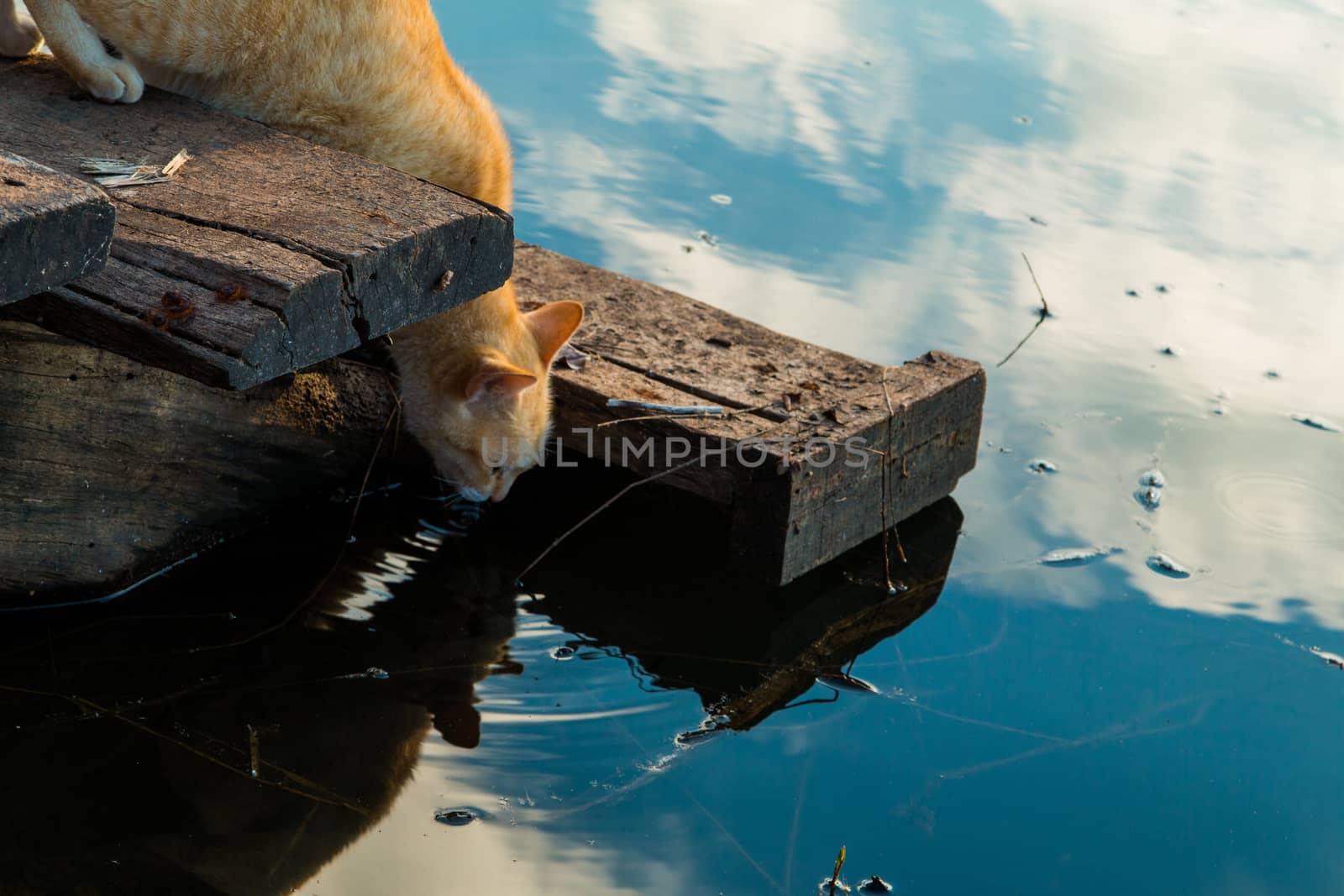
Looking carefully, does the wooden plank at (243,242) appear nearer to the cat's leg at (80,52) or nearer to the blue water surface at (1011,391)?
the cat's leg at (80,52)

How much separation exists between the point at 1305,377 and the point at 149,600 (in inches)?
167

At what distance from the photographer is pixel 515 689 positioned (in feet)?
9.70

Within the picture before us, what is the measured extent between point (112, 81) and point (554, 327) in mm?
1284

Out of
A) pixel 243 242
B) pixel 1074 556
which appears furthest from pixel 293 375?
pixel 1074 556

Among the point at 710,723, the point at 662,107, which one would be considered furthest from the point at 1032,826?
the point at 662,107

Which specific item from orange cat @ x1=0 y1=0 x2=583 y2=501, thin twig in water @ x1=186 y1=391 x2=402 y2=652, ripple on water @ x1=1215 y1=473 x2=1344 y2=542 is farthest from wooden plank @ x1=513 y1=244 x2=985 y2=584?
ripple on water @ x1=1215 y1=473 x2=1344 y2=542

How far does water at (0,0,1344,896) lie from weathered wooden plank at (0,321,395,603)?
149 millimetres

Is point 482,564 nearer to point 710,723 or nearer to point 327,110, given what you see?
point 710,723

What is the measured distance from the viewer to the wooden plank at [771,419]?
3354 millimetres

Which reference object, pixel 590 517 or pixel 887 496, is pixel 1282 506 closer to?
pixel 887 496

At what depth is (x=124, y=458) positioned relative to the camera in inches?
118

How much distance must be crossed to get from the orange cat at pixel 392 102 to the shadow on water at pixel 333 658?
0.29 meters

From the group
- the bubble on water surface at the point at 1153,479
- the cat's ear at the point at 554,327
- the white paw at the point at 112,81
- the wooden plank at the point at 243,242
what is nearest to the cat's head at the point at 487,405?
the cat's ear at the point at 554,327

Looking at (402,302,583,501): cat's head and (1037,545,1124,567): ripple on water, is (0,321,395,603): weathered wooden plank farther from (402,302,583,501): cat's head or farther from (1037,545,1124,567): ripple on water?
(1037,545,1124,567): ripple on water
